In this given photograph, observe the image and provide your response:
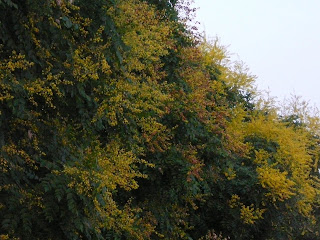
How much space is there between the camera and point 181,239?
1605 centimetres

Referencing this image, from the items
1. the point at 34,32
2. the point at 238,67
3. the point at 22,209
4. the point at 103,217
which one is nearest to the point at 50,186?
the point at 22,209

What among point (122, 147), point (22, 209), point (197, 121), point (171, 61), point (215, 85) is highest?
point (215, 85)

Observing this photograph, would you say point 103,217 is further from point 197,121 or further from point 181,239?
point 181,239

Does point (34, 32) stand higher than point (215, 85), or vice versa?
point (215, 85)

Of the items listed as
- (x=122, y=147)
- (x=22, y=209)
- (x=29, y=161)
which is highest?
(x=122, y=147)

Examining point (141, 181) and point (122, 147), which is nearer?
point (122, 147)

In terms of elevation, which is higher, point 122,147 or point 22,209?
point 122,147

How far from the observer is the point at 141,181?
1382 cm

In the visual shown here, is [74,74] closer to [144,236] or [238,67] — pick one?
[144,236]

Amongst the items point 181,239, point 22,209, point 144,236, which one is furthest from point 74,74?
point 181,239

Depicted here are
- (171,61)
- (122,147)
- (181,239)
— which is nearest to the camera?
(122,147)

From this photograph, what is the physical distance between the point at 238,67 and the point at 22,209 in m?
14.1

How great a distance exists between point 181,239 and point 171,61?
487cm

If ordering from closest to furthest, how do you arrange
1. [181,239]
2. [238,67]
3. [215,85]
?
[181,239]
[215,85]
[238,67]
